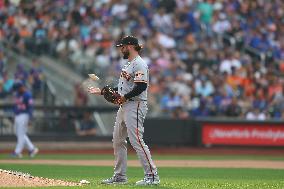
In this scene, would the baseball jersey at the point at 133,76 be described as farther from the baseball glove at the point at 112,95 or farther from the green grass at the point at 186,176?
the green grass at the point at 186,176

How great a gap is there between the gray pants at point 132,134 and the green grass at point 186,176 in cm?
33

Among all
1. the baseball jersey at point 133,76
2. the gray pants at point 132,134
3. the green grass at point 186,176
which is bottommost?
the green grass at point 186,176

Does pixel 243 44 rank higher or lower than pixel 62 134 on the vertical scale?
higher

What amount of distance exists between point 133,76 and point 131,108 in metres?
0.48

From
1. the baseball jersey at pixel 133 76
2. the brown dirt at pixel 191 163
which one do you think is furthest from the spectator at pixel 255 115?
the baseball jersey at pixel 133 76

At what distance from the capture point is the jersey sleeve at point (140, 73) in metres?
12.5

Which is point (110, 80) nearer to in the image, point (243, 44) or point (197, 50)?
point (197, 50)

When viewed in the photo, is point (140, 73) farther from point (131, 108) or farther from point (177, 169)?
point (177, 169)

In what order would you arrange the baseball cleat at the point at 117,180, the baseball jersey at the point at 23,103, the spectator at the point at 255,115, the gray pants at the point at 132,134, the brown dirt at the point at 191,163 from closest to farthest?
the gray pants at the point at 132,134
the baseball cleat at the point at 117,180
the brown dirt at the point at 191,163
the baseball jersey at the point at 23,103
the spectator at the point at 255,115

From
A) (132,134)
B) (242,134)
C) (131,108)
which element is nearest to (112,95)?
(131,108)

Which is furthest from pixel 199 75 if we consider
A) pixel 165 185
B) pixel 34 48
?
pixel 165 185

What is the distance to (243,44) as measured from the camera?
29.4 meters

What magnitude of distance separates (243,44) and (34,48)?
720 cm

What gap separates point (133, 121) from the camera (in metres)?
12.6
